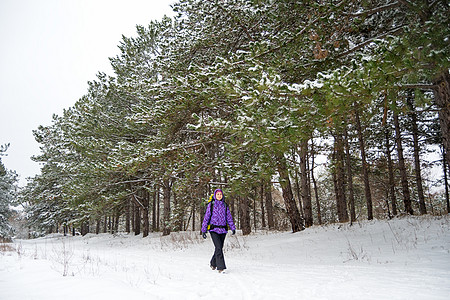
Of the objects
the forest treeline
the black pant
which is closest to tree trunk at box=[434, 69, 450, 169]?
the forest treeline

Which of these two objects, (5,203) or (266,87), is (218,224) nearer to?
(266,87)

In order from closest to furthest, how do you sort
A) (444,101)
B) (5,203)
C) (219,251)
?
1. (219,251)
2. (444,101)
3. (5,203)

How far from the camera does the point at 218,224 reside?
5.76 m

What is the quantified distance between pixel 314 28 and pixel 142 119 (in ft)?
20.3

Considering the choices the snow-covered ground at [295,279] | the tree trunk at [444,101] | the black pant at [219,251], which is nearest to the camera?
the snow-covered ground at [295,279]

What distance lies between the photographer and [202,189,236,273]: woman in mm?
5550

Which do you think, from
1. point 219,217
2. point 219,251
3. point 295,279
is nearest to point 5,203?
point 219,217

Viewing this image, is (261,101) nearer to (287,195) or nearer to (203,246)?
(287,195)

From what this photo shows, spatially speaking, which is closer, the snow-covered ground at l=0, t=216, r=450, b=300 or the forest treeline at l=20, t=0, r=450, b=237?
the snow-covered ground at l=0, t=216, r=450, b=300

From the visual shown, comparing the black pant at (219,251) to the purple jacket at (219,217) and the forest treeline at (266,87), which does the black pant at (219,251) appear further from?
the forest treeline at (266,87)

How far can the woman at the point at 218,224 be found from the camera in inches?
218

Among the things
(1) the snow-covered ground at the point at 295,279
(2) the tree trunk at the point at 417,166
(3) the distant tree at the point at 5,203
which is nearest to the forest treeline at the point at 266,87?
(2) the tree trunk at the point at 417,166

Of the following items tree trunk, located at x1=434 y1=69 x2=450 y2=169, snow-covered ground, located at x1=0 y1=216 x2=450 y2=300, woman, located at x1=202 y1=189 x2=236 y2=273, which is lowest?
snow-covered ground, located at x1=0 y1=216 x2=450 y2=300

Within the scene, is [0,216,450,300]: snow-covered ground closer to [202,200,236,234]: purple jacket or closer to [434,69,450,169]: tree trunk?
[202,200,236,234]: purple jacket
